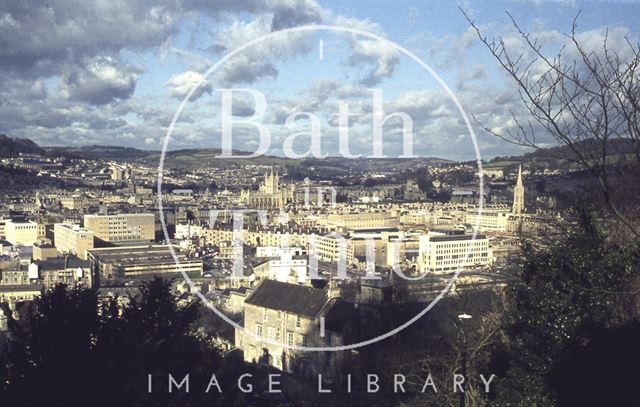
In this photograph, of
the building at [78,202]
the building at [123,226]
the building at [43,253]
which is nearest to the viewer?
the building at [43,253]

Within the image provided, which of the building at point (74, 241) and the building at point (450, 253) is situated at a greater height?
the building at point (450, 253)

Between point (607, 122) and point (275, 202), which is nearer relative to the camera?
point (607, 122)

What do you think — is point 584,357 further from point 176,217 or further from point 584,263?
point 176,217

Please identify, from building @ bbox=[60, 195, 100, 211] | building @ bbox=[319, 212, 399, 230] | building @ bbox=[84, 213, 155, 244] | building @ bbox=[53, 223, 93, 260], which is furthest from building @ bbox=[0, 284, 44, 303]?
building @ bbox=[60, 195, 100, 211]

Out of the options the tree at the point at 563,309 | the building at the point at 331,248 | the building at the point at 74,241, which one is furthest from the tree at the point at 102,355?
the building at the point at 74,241

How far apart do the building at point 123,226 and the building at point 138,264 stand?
5032mm

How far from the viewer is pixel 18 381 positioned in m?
4.14

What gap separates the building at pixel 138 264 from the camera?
709 inches

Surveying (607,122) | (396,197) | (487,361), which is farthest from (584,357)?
(396,197)

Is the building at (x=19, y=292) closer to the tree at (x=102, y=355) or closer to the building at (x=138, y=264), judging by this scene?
the building at (x=138, y=264)

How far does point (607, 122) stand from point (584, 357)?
6.11ft

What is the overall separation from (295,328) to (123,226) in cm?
2195

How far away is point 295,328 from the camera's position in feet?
22.5

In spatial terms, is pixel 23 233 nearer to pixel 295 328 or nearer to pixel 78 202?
pixel 78 202
